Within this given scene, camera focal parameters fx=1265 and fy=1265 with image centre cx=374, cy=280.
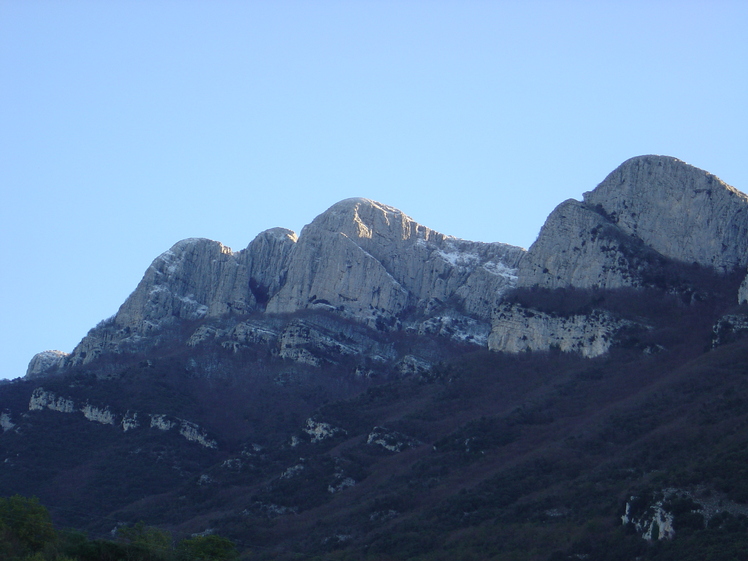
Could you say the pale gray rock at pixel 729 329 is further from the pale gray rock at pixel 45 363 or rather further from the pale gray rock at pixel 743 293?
the pale gray rock at pixel 45 363

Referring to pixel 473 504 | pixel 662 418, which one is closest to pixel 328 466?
pixel 473 504

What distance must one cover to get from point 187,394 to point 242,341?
40.1 ft

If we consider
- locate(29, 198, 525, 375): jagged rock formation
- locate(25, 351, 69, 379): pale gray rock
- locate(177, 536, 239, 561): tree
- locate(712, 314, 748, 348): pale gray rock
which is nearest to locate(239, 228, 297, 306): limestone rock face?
locate(29, 198, 525, 375): jagged rock formation

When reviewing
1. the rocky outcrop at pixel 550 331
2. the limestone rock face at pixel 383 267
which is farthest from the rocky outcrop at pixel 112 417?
the rocky outcrop at pixel 550 331

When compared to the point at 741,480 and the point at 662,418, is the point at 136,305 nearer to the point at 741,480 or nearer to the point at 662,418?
the point at 662,418

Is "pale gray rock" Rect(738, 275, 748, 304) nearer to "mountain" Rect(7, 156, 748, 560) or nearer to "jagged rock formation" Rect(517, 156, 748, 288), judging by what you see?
"mountain" Rect(7, 156, 748, 560)

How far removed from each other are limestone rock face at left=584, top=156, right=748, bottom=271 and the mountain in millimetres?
257

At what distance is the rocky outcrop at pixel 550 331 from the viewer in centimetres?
12588

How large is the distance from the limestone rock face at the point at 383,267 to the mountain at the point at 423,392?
12.4 inches

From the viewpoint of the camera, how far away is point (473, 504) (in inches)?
3853

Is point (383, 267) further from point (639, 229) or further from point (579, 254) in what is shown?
point (639, 229)

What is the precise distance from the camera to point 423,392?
133m

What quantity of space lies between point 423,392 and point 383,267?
29876 mm

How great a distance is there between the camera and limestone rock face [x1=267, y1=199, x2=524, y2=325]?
515 feet
